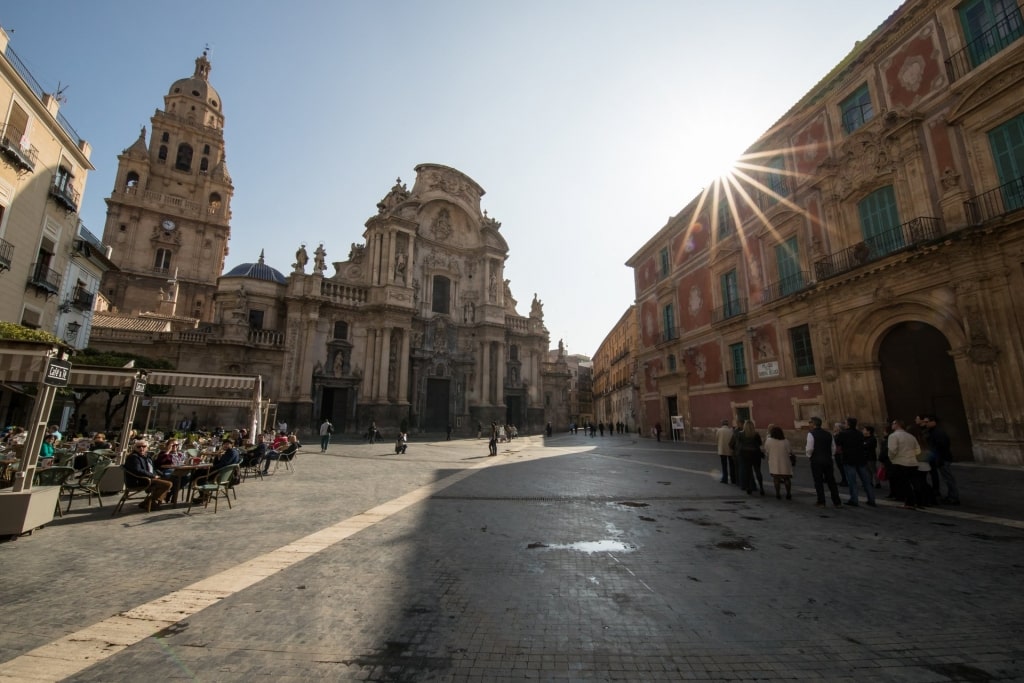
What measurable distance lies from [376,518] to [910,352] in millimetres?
17683

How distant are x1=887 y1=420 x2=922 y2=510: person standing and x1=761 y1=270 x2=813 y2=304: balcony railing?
1094 cm

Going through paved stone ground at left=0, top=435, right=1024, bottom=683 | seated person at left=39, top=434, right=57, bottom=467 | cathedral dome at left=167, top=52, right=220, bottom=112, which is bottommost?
paved stone ground at left=0, top=435, right=1024, bottom=683

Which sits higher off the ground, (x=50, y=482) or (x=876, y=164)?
(x=876, y=164)

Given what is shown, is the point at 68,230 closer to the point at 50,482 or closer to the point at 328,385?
the point at 328,385

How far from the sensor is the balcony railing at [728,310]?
20.7 meters

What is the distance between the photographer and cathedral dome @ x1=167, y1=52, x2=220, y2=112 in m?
49.3

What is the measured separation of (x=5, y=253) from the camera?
14.6 meters

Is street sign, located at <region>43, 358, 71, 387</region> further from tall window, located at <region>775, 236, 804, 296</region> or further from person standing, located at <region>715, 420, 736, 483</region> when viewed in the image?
tall window, located at <region>775, 236, 804, 296</region>

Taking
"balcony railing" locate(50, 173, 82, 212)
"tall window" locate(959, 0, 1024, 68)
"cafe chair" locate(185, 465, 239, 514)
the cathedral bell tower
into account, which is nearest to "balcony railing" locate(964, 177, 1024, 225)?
"tall window" locate(959, 0, 1024, 68)

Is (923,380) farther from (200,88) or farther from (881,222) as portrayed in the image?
(200,88)

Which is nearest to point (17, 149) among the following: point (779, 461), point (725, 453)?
point (725, 453)

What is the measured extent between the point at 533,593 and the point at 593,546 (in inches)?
65.5

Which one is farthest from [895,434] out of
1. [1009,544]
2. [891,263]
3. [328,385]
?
[328,385]

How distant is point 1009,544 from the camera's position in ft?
17.2
